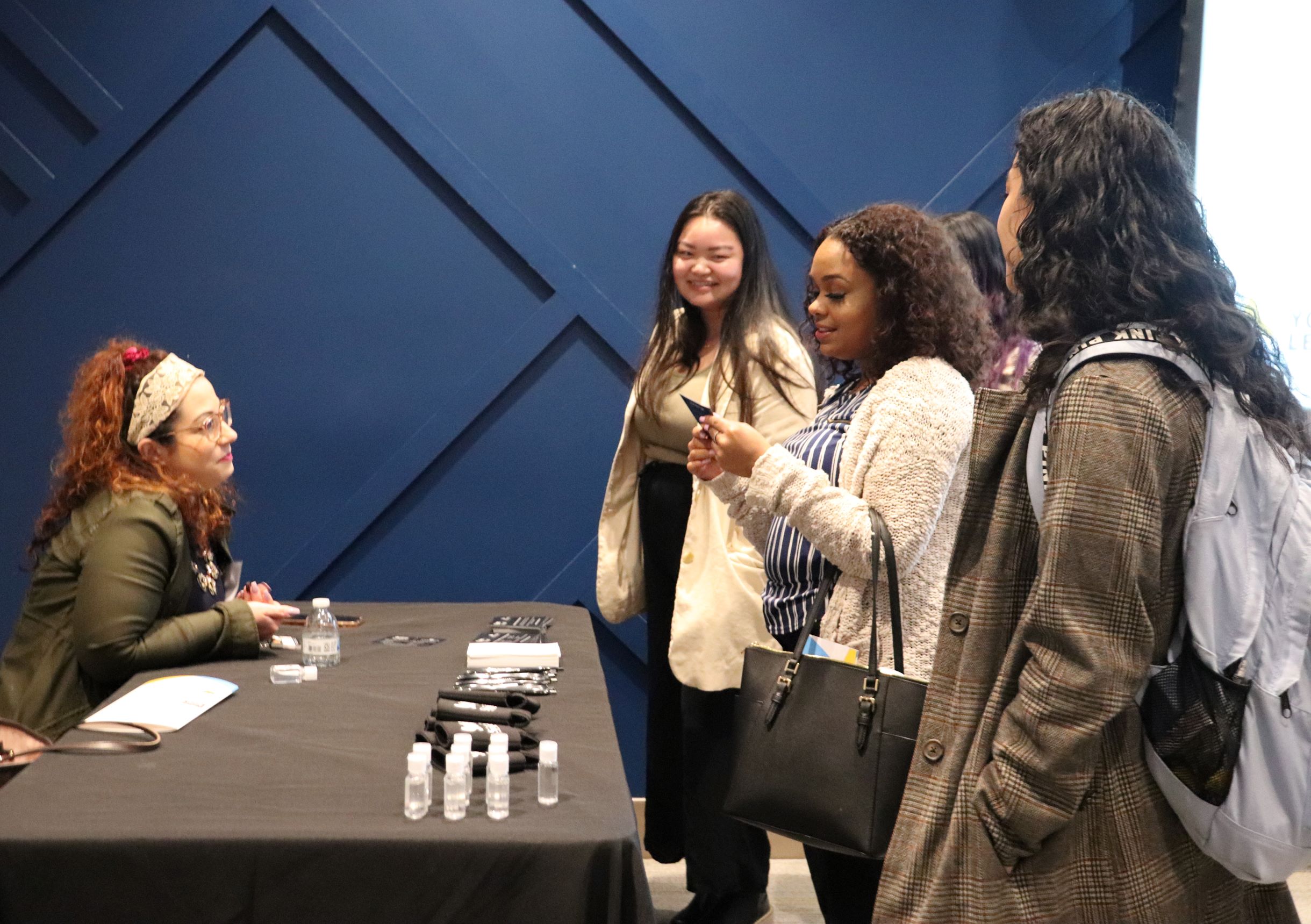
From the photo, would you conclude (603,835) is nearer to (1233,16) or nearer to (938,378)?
(938,378)

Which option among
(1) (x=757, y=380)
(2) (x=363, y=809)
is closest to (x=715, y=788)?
(1) (x=757, y=380)

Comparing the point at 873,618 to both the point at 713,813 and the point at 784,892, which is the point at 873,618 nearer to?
the point at 713,813

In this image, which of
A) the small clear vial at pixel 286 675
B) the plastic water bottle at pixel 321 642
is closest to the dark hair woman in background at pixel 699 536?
the plastic water bottle at pixel 321 642

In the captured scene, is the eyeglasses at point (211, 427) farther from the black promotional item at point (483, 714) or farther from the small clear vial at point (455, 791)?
the small clear vial at point (455, 791)

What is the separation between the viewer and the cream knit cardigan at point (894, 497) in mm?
1854

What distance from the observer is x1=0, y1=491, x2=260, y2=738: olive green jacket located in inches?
87.6

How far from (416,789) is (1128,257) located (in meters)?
0.99

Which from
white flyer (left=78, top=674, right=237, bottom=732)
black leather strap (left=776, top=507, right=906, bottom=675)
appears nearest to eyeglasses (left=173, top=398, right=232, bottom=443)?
white flyer (left=78, top=674, right=237, bottom=732)

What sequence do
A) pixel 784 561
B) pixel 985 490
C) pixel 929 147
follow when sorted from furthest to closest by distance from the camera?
1. pixel 929 147
2. pixel 784 561
3. pixel 985 490

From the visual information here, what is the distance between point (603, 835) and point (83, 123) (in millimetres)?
3100

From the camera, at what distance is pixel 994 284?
9.18ft

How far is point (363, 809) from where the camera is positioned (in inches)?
58.7

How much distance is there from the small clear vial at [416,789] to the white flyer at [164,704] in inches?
21.0

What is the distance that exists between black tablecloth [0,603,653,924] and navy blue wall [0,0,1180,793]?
7.12 feet
